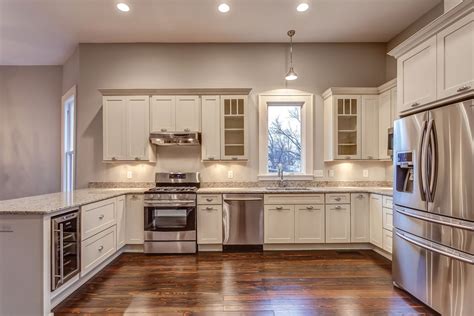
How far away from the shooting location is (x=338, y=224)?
3879mm

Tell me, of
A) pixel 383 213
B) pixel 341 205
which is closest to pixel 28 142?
pixel 341 205

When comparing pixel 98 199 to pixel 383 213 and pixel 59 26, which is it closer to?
pixel 59 26

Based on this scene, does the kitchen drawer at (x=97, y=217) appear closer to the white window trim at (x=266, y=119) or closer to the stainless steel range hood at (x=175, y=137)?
the stainless steel range hood at (x=175, y=137)

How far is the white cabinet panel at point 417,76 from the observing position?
234 cm

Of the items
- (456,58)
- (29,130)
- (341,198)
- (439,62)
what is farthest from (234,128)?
Answer: (29,130)

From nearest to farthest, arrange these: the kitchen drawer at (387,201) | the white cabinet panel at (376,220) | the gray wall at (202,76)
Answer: the kitchen drawer at (387,201) → the white cabinet panel at (376,220) → the gray wall at (202,76)

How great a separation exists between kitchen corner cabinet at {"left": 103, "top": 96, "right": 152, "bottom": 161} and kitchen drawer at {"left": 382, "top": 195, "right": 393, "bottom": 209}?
139 inches

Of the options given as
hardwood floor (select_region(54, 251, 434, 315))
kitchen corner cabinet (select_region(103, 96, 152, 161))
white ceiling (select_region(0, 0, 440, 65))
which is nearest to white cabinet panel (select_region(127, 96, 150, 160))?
kitchen corner cabinet (select_region(103, 96, 152, 161))

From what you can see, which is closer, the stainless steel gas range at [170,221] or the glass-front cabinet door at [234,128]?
the stainless steel gas range at [170,221]

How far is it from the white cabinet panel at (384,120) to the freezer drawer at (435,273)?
68.8 inches

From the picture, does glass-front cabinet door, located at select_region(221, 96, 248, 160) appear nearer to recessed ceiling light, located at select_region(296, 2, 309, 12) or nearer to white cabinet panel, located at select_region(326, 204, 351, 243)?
recessed ceiling light, located at select_region(296, 2, 309, 12)

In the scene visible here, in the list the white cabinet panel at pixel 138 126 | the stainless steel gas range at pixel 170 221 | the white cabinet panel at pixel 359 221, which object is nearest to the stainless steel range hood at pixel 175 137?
the white cabinet panel at pixel 138 126

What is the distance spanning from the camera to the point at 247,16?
12.0 feet

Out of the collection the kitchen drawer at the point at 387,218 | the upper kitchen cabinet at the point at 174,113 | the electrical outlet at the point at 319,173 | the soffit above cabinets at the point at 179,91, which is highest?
the soffit above cabinets at the point at 179,91
